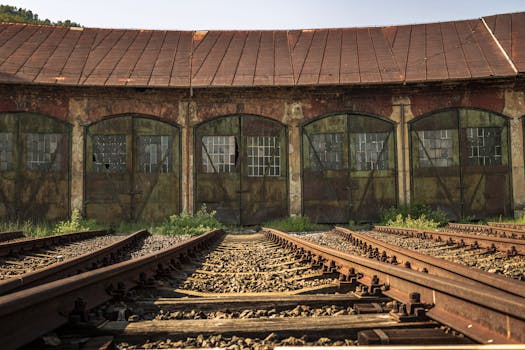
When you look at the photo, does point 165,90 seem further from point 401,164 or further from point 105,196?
point 401,164

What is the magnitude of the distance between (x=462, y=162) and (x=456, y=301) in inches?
604

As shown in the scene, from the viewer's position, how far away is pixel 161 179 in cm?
1727

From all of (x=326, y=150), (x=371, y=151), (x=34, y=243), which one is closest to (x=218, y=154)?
(x=326, y=150)

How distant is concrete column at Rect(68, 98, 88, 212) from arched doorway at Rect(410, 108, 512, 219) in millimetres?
11378

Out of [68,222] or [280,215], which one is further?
[280,215]

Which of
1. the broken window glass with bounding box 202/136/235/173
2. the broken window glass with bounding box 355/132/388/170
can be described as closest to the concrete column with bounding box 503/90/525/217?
the broken window glass with bounding box 355/132/388/170

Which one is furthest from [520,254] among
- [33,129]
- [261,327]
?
[33,129]

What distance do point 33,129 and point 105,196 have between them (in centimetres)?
337

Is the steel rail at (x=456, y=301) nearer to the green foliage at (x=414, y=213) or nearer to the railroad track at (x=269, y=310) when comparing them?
the railroad track at (x=269, y=310)

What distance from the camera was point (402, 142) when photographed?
1717 cm

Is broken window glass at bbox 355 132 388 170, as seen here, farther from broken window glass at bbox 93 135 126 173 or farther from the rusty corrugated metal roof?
broken window glass at bbox 93 135 126 173

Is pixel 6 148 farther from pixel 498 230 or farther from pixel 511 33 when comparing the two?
pixel 511 33

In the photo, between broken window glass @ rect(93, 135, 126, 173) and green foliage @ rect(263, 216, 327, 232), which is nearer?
green foliage @ rect(263, 216, 327, 232)

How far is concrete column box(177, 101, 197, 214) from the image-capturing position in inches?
679
